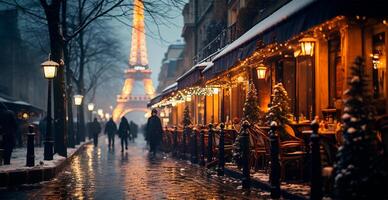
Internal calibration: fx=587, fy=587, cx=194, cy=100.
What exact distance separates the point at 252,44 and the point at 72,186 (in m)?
4.95

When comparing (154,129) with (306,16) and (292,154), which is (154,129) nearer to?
(292,154)

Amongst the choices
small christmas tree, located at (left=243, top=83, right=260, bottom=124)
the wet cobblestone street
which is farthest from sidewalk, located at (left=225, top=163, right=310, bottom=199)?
small christmas tree, located at (left=243, top=83, right=260, bottom=124)

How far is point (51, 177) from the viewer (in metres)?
14.5

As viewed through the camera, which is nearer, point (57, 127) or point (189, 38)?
point (57, 127)

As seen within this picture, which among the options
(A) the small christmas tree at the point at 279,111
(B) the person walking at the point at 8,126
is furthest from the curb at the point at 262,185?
(B) the person walking at the point at 8,126

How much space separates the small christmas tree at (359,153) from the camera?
6961 millimetres

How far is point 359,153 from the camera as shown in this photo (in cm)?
702

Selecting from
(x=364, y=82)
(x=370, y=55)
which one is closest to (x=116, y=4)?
(x=370, y=55)

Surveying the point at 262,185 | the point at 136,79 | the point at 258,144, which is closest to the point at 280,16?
the point at 262,185

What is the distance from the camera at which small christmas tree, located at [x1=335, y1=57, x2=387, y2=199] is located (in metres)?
6.96

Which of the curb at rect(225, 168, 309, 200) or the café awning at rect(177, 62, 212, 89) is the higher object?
the café awning at rect(177, 62, 212, 89)

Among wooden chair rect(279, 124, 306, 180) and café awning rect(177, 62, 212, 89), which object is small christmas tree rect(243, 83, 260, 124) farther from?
wooden chair rect(279, 124, 306, 180)

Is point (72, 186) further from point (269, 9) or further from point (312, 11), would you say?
point (269, 9)

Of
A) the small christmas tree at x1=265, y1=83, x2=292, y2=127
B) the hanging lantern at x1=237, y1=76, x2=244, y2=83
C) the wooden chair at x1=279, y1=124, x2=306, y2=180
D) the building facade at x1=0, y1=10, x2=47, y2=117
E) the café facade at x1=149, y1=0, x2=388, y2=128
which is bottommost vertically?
the wooden chair at x1=279, y1=124, x2=306, y2=180
